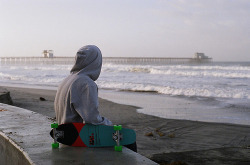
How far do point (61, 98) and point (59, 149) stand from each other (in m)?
0.46

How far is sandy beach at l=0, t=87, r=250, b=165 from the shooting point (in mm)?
4401

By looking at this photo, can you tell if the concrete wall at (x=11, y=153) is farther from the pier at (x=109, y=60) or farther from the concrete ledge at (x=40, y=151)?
the pier at (x=109, y=60)

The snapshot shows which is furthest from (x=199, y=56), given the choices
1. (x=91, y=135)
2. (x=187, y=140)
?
(x=91, y=135)

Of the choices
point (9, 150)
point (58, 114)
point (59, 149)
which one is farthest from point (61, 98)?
point (9, 150)

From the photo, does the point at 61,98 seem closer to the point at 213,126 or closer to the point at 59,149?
the point at 59,149

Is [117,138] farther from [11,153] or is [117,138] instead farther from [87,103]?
[11,153]

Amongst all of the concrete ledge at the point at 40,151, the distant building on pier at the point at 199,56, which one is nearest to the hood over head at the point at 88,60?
the concrete ledge at the point at 40,151

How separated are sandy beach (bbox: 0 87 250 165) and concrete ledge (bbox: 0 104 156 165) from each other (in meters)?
1.46

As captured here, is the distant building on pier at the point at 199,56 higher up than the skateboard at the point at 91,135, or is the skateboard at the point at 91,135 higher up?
the distant building on pier at the point at 199,56

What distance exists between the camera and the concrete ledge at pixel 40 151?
2.59 m

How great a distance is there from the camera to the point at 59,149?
9.71ft

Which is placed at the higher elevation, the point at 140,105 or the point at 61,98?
the point at 61,98

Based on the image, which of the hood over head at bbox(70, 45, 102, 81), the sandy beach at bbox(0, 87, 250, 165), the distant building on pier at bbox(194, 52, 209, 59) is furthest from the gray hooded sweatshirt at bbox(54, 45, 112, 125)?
the distant building on pier at bbox(194, 52, 209, 59)

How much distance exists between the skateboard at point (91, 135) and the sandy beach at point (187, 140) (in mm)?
1308
